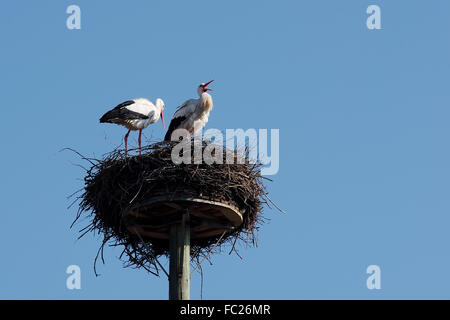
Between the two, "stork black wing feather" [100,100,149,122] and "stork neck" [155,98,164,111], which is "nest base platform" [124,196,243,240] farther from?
"stork neck" [155,98,164,111]

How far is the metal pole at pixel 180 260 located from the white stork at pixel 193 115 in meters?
3.98

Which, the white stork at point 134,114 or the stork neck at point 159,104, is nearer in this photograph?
the white stork at point 134,114

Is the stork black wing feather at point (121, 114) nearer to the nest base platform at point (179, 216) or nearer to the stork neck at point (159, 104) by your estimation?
the stork neck at point (159, 104)

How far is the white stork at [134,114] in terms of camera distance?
14.7 metres

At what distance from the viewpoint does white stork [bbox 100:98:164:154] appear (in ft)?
48.1

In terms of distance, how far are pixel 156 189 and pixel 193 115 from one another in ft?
14.0

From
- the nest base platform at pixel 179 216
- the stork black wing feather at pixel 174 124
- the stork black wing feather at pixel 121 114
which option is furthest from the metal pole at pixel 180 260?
the stork black wing feather at pixel 174 124

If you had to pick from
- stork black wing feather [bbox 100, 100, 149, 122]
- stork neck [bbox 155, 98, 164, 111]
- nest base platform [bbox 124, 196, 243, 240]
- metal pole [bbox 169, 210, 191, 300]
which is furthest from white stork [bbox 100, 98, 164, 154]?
metal pole [bbox 169, 210, 191, 300]

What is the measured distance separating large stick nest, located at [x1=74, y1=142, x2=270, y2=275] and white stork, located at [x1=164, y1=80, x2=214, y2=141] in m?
3.30

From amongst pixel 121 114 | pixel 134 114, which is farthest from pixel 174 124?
pixel 121 114

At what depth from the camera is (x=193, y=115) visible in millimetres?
15797

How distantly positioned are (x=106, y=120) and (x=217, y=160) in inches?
123
